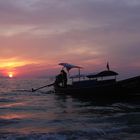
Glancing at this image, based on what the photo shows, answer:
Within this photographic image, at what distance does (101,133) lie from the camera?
456 inches

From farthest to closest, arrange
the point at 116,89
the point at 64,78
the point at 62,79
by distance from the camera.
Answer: the point at 62,79, the point at 64,78, the point at 116,89

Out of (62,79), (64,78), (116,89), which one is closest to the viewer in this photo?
(116,89)

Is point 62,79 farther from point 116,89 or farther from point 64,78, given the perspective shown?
point 116,89

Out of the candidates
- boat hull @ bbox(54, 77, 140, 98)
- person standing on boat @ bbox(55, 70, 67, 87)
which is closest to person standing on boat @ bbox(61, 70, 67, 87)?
person standing on boat @ bbox(55, 70, 67, 87)

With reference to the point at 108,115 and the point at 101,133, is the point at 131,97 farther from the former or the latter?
the point at 101,133

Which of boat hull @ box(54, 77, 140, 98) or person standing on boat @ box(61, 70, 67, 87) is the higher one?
person standing on boat @ box(61, 70, 67, 87)

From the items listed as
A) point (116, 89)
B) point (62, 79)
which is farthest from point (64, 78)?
point (116, 89)

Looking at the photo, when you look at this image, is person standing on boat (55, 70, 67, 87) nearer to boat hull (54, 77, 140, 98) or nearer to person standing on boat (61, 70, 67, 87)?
person standing on boat (61, 70, 67, 87)

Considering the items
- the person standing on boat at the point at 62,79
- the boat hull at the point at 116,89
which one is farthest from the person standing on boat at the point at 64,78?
the boat hull at the point at 116,89

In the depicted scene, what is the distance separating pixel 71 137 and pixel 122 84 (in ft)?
47.2

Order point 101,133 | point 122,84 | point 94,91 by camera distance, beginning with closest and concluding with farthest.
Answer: point 101,133
point 122,84
point 94,91

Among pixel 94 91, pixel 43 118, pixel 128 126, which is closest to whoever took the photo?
pixel 128 126

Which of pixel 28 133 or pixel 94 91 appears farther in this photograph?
pixel 94 91

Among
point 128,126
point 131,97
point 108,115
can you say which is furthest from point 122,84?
point 128,126
